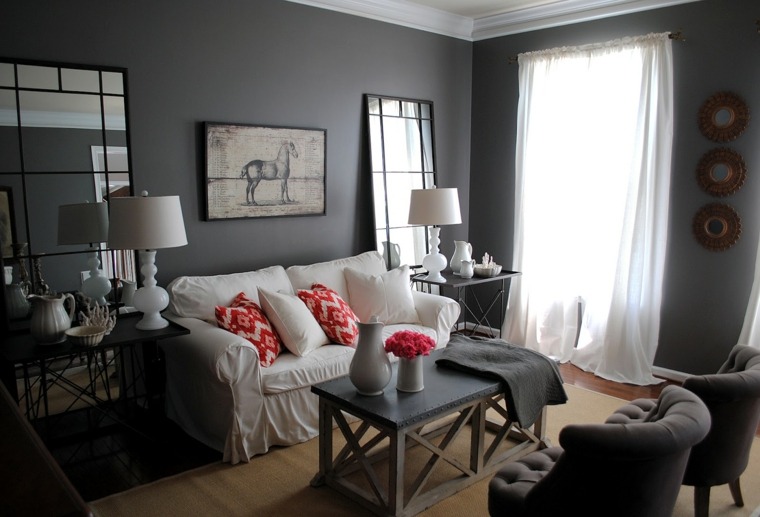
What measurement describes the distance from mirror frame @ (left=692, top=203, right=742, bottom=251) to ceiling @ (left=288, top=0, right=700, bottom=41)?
1480 millimetres

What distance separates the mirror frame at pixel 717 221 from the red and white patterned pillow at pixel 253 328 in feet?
9.99

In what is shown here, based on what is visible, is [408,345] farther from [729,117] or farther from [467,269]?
[729,117]

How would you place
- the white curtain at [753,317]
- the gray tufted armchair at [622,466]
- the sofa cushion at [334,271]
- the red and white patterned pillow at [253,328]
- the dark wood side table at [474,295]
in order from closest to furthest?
1. the gray tufted armchair at [622,466]
2. the red and white patterned pillow at [253,328]
3. the white curtain at [753,317]
4. the sofa cushion at [334,271]
5. the dark wood side table at [474,295]

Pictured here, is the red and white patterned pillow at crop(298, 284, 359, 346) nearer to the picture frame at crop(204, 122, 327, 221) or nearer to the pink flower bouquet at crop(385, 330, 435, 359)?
the picture frame at crop(204, 122, 327, 221)

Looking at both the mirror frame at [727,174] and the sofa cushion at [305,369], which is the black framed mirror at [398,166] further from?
the mirror frame at [727,174]

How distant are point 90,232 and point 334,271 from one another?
1.62 metres

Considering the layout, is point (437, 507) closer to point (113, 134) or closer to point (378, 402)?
point (378, 402)

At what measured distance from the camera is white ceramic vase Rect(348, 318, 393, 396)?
2748 millimetres

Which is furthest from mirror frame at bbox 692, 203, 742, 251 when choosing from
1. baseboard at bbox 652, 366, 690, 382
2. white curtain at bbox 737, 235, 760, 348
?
baseboard at bbox 652, 366, 690, 382

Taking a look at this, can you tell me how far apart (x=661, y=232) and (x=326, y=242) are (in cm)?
250

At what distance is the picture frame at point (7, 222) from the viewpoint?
319cm

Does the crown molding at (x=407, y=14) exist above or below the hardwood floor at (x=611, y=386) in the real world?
above

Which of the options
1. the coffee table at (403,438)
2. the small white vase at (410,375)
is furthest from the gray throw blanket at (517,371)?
the small white vase at (410,375)

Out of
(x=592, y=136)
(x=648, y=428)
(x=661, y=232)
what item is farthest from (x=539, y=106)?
(x=648, y=428)
